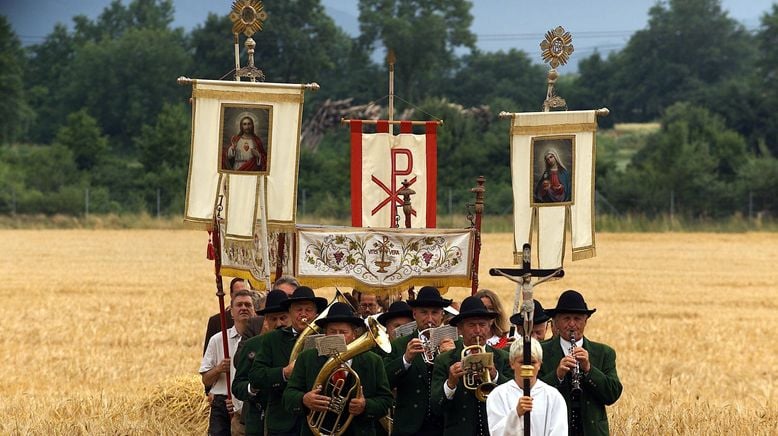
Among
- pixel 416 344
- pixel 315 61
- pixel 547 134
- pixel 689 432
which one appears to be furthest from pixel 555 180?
pixel 315 61

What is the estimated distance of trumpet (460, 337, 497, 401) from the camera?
10.1m

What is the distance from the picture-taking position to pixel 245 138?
14070mm

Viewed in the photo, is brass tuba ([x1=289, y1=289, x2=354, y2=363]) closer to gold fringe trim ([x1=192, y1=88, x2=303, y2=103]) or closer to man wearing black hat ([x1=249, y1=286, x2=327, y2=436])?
man wearing black hat ([x1=249, y1=286, x2=327, y2=436])

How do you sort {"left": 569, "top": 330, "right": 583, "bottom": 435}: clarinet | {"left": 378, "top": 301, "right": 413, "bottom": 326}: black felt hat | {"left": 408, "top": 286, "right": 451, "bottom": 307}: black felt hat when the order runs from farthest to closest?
{"left": 378, "top": 301, "right": 413, "bottom": 326}: black felt hat < {"left": 408, "top": 286, "right": 451, "bottom": 307}: black felt hat < {"left": 569, "top": 330, "right": 583, "bottom": 435}: clarinet

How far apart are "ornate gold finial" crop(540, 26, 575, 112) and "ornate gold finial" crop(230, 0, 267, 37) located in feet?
8.37

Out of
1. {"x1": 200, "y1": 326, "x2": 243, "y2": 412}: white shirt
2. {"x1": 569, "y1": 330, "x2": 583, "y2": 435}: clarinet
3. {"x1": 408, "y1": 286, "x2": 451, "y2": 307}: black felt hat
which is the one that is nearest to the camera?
{"x1": 569, "y1": 330, "x2": 583, "y2": 435}: clarinet

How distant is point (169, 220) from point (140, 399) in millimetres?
46087

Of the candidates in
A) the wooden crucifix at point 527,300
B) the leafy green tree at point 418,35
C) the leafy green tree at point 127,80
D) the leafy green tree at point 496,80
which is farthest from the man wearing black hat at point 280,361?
the leafy green tree at point 127,80

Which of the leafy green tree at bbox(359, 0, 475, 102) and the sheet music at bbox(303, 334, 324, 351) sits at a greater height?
the leafy green tree at bbox(359, 0, 475, 102)

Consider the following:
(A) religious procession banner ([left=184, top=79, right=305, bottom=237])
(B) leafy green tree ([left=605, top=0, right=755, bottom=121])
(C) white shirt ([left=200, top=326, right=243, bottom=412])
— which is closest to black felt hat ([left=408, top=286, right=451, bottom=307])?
(C) white shirt ([left=200, top=326, right=243, bottom=412])

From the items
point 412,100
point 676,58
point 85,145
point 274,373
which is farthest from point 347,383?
point 676,58

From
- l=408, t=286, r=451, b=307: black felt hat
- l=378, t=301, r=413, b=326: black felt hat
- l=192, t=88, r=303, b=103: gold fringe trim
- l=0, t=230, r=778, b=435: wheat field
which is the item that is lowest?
l=0, t=230, r=778, b=435: wheat field

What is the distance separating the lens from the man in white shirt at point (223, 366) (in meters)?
12.6

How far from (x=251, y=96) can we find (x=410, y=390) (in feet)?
13.1
